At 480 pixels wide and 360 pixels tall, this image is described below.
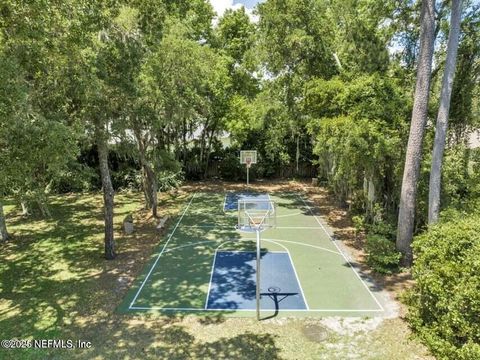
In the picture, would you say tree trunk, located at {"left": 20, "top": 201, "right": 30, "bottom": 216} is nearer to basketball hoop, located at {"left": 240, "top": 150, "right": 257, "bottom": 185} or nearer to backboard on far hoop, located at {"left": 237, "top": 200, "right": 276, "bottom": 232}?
backboard on far hoop, located at {"left": 237, "top": 200, "right": 276, "bottom": 232}

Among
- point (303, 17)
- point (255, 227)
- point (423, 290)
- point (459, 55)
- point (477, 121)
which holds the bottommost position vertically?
point (423, 290)

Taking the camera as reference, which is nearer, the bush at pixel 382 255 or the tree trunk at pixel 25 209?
the bush at pixel 382 255

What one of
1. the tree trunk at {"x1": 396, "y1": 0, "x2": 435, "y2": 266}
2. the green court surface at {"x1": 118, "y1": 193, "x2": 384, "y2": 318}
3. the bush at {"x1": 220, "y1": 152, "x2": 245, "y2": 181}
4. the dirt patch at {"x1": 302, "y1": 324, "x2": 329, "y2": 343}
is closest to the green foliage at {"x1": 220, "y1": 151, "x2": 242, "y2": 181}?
the bush at {"x1": 220, "y1": 152, "x2": 245, "y2": 181}

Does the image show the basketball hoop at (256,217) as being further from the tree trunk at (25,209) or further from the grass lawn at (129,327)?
the tree trunk at (25,209)

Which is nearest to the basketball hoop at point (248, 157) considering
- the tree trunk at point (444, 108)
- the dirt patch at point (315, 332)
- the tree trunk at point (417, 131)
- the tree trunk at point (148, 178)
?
the tree trunk at point (148, 178)

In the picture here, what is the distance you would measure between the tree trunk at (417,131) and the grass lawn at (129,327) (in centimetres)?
309

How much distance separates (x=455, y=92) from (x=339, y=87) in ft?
11.4

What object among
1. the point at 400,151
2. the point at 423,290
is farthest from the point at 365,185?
the point at 423,290

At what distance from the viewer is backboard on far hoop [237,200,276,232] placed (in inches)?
305

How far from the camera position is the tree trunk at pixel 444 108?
803 cm

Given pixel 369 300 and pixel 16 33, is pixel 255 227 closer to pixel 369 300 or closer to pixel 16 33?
pixel 369 300

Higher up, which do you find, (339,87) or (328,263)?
(339,87)

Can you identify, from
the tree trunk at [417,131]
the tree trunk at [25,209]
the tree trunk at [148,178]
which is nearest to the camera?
the tree trunk at [417,131]

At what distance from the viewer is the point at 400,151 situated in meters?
10.5
